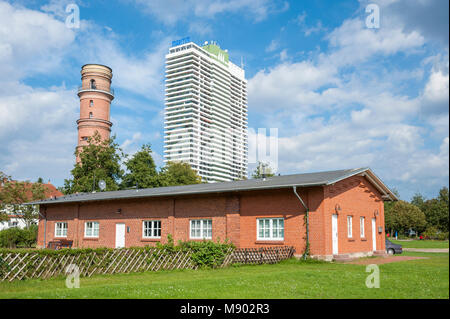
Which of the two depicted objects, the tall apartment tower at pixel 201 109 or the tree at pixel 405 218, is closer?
the tree at pixel 405 218

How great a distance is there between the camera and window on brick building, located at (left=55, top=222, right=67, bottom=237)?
29531 millimetres

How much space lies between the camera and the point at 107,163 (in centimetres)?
4762

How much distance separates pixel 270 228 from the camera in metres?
19.8

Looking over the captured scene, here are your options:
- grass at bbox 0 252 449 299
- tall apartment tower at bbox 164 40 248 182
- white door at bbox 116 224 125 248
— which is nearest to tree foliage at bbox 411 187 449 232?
white door at bbox 116 224 125 248

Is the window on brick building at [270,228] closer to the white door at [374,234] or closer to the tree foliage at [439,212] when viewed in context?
the white door at [374,234]

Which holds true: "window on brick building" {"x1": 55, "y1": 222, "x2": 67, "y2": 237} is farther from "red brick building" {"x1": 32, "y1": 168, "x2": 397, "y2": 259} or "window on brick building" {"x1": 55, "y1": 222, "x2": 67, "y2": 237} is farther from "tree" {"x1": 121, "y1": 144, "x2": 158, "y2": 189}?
"tree" {"x1": 121, "y1": 144, "x2": 158, "y2": 189}

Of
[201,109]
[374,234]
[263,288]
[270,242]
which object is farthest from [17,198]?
[201,109]

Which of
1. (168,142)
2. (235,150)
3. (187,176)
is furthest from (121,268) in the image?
(235,150)

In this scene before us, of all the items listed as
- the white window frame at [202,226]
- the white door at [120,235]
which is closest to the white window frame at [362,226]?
the white window frame at [202,226]

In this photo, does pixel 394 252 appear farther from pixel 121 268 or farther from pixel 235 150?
pixel 235 150

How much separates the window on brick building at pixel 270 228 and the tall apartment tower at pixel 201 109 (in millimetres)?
135996

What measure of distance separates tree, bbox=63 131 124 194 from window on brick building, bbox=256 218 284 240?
29997 mm

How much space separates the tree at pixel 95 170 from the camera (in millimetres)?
45812

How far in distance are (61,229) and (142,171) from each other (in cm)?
2072
